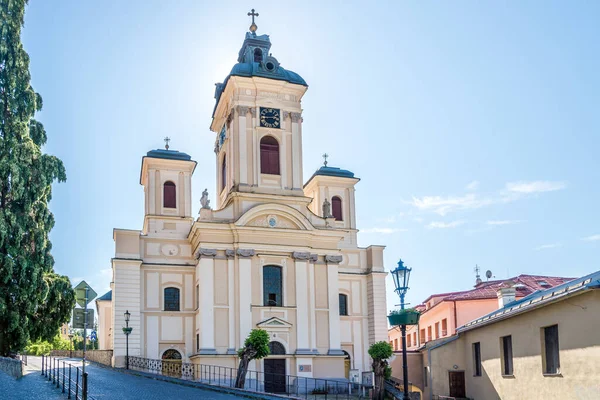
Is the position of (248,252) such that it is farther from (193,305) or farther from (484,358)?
(484,358)

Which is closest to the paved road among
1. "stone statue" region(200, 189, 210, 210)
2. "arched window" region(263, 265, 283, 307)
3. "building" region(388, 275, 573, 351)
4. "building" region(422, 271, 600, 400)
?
"building" region(422, 271, 600, 400)

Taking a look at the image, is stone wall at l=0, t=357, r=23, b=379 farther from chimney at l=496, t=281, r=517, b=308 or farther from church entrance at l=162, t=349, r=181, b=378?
chimney at l=496, t=281, r=517, b=308

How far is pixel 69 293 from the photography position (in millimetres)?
31453

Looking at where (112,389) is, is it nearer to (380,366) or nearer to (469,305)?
(380,366)

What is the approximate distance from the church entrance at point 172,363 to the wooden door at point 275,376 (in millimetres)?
4504

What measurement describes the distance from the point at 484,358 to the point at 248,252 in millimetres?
15838

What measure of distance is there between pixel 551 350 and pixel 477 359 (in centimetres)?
664

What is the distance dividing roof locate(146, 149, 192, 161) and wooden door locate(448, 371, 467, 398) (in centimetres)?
2201

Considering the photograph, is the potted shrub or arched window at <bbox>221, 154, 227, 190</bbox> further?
arched window at <bbox>221, 154, 227, 190</bbox>

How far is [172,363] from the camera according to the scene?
3597 cm

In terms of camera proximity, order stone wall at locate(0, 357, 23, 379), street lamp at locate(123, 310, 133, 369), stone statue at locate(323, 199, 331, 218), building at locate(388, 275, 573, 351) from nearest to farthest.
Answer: stone wall at locate(0, 357, 23, 379)
street lamp at locate(123, 310, 133, 369)
stone statue at locate(323, 199, 331, 218)
building at locate(388, 275, 573, 351)

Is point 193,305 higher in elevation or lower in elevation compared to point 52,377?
higher

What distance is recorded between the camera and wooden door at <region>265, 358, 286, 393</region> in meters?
37.0

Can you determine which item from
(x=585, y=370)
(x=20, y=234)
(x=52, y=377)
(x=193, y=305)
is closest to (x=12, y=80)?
(x=20, y=234)
